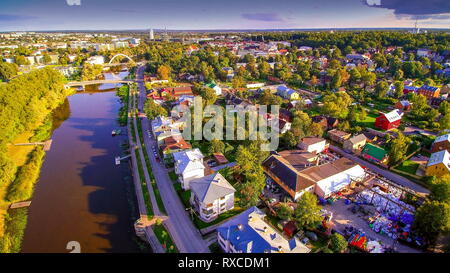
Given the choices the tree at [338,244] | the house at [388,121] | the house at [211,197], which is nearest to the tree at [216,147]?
the house at [211,197]

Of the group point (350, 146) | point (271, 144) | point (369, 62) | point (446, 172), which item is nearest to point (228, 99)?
point (271, 144)

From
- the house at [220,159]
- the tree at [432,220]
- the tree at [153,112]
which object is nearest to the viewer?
the tree at [432,220]

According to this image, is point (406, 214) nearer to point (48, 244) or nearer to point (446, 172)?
point (446, 172)

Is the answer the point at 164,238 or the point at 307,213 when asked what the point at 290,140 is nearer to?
the point at 307,213

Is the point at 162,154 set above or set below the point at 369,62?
below

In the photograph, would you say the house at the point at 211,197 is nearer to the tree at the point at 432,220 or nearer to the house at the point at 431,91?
the tree at the point at 432,220

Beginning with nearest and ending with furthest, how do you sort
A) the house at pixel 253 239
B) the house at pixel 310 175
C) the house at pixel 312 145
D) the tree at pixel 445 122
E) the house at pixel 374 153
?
the house at pixel 253 239 < the house at pixel 310 175 < the house at pixel 374 153 < the house at pixel 312 145 < the tree at pixel 445 122
